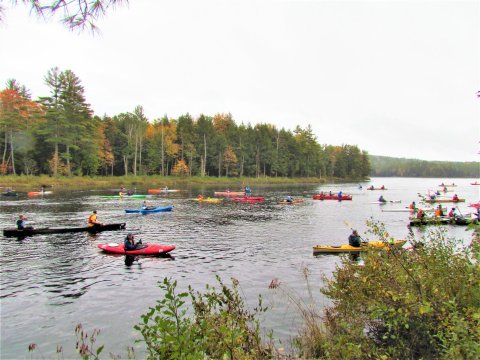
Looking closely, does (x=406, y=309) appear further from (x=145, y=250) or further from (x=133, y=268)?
(x=145, y=250)

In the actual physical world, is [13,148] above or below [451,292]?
above

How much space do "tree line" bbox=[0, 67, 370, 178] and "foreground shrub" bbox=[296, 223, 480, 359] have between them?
3098 inches

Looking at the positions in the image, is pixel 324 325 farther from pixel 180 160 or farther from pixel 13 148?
pixel 180 160

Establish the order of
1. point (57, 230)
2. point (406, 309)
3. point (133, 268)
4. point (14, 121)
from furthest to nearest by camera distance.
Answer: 1. point (14, 121)
2. point (57, 230)
3. point (133, 268)
4. point (406, 309)

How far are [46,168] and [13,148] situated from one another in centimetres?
917

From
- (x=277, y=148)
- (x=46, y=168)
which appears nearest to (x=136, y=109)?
(x=46, y=168)

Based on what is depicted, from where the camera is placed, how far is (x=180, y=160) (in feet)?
356

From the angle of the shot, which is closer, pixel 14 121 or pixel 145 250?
pixel 145 250

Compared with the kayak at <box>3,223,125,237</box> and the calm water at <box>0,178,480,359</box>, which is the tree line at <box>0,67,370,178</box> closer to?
the calm water at <box>0,178,480,359</box>

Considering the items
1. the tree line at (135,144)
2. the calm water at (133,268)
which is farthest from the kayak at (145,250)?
the tree line at (135,144)

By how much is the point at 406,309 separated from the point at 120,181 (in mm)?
87542

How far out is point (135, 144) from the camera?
101m

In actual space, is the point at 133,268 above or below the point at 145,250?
below

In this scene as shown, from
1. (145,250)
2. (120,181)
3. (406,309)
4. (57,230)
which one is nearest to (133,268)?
(145,250)
